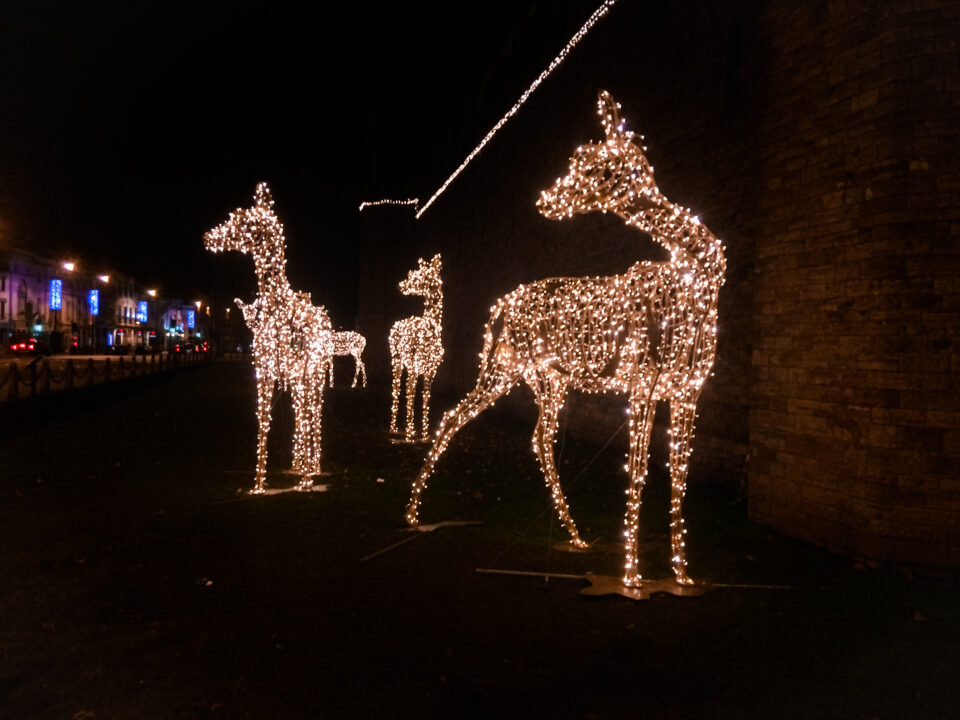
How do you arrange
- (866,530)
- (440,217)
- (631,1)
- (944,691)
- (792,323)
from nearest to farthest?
(944,691)
(866,530)
(792,323)
(631,1)
(440,217)

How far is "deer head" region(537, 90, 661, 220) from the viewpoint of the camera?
5551 millimetres

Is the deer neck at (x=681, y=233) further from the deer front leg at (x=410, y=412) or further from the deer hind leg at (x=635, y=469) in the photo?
the deer front leg at (x=410, y=412)

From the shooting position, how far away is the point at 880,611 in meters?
5.03

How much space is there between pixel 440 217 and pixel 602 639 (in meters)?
25.1

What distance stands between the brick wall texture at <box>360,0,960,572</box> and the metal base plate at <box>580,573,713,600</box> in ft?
5.80

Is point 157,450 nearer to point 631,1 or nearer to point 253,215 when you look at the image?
point 253,215

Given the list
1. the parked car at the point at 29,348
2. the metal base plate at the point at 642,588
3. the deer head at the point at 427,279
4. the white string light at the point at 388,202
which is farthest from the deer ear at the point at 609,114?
the parked car at the point at 29,348

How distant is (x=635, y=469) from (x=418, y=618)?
1.95 meters

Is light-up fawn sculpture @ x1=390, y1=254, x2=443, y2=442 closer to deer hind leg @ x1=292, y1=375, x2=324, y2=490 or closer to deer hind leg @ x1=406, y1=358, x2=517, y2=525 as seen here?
deer hind leg @ x1=292, y1=375, x2=324, y2=490

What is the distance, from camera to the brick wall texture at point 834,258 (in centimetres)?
571

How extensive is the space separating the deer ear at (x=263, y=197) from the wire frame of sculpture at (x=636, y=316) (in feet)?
14.3

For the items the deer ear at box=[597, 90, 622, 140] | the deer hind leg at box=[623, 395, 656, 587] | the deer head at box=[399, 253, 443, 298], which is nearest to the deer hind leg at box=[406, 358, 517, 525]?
the deer hind leg at box=[623, 395, 656, 587]

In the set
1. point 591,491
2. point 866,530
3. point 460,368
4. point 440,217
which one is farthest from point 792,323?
point 440,217

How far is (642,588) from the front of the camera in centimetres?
530
